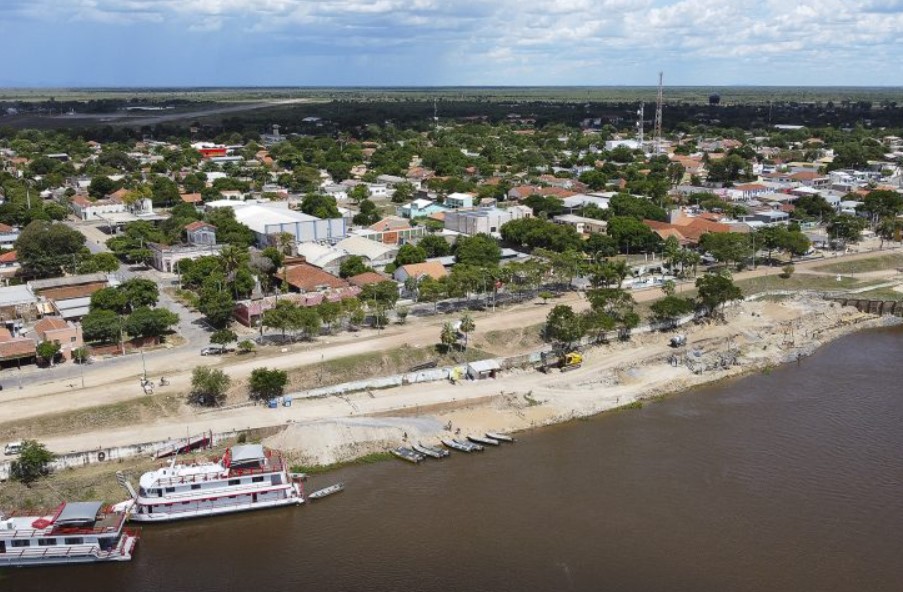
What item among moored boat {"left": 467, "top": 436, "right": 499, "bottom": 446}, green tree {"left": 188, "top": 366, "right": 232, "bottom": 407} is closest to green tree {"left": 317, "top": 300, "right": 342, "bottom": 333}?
green tree {"left": 188, "top": 366, "right": 232, "bottom": 407}

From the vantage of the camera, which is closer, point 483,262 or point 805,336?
point 805,336

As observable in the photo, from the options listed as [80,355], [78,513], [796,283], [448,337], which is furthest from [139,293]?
[796,283]

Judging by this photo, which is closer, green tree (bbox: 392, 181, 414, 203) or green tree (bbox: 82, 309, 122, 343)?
green tree (bbox: 82, 309, 122, 343)

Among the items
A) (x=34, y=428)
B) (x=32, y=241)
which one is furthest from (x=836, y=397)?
(x=32, y=241)

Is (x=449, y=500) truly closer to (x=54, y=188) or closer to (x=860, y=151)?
(x=54, y=188)

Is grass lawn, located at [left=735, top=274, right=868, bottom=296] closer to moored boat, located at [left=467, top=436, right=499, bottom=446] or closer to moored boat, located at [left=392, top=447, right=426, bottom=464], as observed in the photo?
moored boat, located at [left=467, top=436, right=499, bottom=446]

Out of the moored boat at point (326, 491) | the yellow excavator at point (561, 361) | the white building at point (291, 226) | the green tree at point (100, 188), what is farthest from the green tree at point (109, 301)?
the green tree at point (100, 188)
